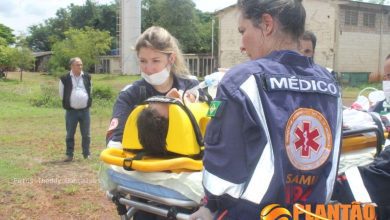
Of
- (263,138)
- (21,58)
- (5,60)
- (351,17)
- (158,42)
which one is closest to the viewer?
(263,138)

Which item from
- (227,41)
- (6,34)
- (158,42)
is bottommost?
(158,42)

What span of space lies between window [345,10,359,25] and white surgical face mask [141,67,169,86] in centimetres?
2938

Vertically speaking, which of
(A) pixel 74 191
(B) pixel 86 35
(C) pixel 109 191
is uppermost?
(B) pixel 86 35

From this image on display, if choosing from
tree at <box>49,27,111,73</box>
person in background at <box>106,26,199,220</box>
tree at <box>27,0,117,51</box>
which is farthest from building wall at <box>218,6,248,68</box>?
person in background at <box>106,26,199,220</box>

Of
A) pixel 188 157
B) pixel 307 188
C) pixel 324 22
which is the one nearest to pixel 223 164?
pixel 307 188

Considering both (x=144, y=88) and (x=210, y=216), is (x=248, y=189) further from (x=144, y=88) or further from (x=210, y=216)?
(x=144, y=88)

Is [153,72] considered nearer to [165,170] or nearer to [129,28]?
[165,170]

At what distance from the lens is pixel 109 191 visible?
2.36m

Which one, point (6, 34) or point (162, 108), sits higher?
point (6, 34)

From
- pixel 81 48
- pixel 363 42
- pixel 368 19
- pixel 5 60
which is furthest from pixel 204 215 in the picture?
pixel 81 48

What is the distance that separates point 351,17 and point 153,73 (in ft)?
97.4

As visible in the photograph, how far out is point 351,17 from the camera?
3020cm

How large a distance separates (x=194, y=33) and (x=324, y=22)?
816 inches

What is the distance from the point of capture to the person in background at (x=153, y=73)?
2.63 metres
